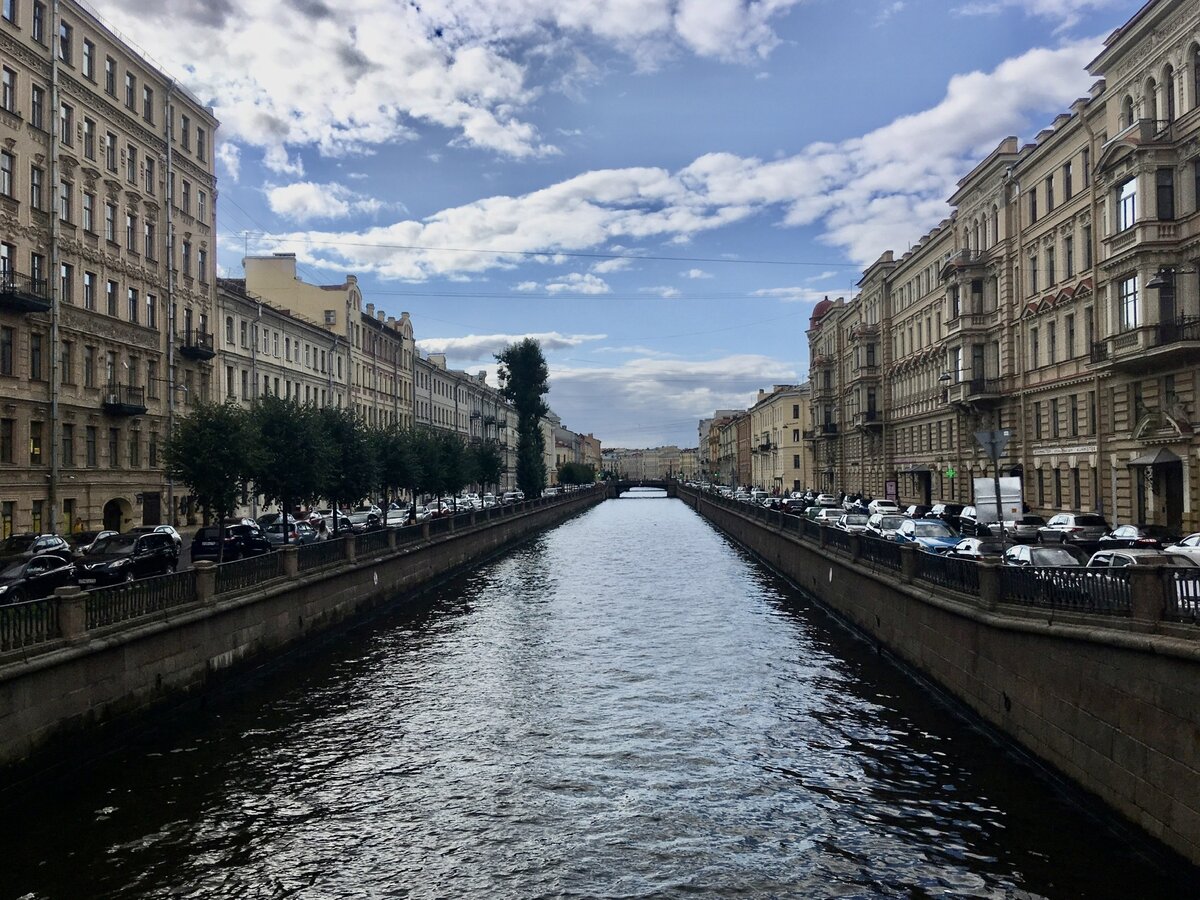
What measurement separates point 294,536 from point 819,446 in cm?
7004

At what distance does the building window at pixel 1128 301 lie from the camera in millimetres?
34031

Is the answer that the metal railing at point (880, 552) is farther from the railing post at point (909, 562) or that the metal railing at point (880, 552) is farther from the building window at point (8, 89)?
the building window at point (8, 89)

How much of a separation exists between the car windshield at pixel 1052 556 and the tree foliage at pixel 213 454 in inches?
904

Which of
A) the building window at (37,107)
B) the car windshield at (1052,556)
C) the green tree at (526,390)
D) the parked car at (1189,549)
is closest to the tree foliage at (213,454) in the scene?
the building window at (37,107)

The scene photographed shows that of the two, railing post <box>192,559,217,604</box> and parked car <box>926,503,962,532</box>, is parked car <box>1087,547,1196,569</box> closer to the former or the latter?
railing post <box>192,559,217,604</box>

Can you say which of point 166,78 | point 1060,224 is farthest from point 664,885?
point 166,78

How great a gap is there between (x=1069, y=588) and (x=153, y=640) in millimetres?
14741

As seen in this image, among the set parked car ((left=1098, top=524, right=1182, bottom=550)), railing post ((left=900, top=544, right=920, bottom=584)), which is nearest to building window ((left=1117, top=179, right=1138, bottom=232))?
parked car ((left=1098, top=524, right=1182, bottom=550))

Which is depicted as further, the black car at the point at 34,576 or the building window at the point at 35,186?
the building window at the point at 35,186

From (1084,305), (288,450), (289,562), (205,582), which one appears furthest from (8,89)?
(1084,305)

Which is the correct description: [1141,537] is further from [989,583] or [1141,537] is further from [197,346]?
[197,346]

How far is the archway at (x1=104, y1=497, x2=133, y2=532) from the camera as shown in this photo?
41250mm

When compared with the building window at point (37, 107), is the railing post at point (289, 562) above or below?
below

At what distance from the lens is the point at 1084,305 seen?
130 ft
